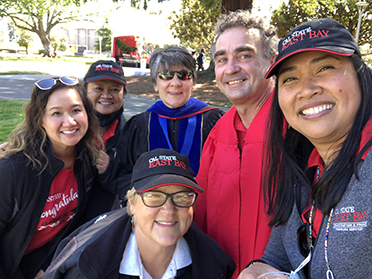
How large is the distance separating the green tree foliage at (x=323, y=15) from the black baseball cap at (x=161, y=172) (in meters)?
12.9

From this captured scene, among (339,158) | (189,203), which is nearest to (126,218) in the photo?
(189,203)

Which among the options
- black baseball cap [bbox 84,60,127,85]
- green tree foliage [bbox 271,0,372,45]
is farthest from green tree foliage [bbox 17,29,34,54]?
black baseball cap [bbox 84,60,127,85]

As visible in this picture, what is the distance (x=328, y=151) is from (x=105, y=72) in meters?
2.67

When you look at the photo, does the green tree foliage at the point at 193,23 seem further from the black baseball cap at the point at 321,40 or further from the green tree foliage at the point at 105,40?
the green tree foliage at the point at 105,40

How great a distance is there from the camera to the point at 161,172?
6.58 feet

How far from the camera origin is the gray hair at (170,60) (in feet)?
9.94

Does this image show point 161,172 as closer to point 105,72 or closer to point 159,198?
point 159,198

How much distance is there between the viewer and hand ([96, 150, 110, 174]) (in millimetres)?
3129

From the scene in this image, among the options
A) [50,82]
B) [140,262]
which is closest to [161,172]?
[140,262]

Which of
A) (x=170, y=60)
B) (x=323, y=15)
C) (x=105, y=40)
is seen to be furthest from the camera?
(x=105, y=40)

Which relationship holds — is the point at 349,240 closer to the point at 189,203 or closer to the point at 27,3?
the point at 189,203

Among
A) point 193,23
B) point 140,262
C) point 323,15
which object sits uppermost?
point 323,15

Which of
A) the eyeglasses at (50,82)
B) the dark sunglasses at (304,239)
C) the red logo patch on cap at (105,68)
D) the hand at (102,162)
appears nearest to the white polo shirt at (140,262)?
the dark sunglasses at (304,239)

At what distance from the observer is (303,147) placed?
6.09ft
